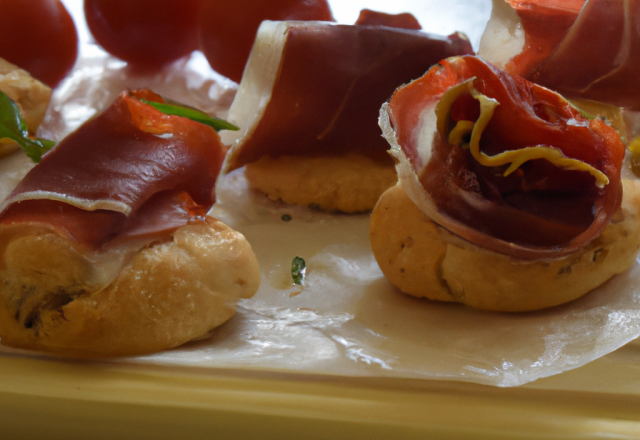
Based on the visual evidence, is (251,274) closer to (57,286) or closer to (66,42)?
(57,286)

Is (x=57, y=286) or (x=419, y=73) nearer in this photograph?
(x=57, y=286)

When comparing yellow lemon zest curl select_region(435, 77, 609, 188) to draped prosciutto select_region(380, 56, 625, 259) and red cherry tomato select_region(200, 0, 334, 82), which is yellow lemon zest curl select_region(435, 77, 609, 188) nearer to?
draped prosciutto select_region(380, 56, 625, 259)

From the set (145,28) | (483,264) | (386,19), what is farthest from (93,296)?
(145,28)

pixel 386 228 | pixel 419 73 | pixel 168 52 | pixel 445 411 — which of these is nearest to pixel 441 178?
pixel 386 228

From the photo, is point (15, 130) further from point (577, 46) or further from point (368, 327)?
point (577, 46)

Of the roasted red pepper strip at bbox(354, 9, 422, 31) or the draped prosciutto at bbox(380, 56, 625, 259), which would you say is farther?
the roasted red pepper strip at bbox(354, 9, 422, 31)

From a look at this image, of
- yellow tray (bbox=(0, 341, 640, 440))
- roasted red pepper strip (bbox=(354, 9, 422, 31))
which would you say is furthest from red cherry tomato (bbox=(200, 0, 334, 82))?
yellow tray (bbox=(0, 341, 640, 440))
